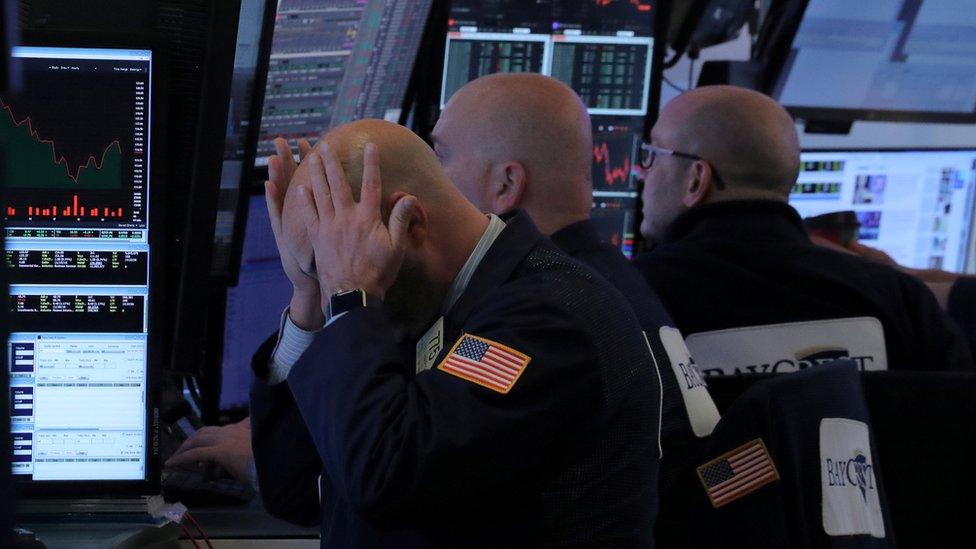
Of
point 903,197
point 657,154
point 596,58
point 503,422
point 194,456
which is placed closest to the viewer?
point 503,422

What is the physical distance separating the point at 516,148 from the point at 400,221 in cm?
74

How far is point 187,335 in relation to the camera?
67.1 inches

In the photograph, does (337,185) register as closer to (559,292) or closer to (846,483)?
(559,292)

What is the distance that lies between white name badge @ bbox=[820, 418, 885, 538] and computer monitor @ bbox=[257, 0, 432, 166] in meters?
1.13

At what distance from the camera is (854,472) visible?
5.90 ft

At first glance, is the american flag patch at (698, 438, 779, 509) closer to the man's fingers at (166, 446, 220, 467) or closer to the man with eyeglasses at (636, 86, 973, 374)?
the man with eyeglasses at (636, 86, 973, 374)

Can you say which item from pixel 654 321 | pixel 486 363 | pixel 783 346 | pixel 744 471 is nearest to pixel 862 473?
pixel 744 471

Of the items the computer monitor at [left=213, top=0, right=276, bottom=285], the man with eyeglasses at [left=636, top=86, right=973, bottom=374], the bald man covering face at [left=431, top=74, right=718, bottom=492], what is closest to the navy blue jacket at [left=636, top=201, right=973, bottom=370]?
the man with eyeglasses at [left=636, top=86, right=973, bottom=374]

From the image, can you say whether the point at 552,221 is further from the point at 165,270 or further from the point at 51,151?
the point at 51,151

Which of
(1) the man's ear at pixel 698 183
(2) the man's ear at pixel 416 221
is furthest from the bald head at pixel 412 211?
(1) the man's ear at pixel 698 183

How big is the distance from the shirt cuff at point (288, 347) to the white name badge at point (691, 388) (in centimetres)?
63

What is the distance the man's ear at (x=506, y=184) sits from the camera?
2.08 meters

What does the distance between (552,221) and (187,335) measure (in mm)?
669

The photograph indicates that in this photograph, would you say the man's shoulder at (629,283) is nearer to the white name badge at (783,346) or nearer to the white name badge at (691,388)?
the white name badge at (691,388)
